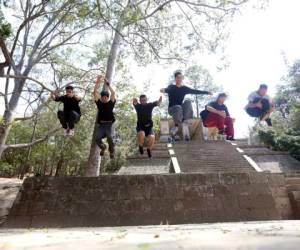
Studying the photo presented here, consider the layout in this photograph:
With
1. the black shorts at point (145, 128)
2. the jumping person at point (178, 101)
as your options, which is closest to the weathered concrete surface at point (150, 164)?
the jumping person at point (178, 101)

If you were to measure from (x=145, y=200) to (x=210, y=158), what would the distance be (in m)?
6.83

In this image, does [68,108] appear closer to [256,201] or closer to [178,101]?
[178,101]

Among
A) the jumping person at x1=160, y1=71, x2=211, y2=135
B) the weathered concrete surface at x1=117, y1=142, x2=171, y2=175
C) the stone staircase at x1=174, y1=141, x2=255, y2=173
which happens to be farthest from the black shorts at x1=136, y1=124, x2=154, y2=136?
the weathered concrete surface at x1=117, y1=142, x2=171, y2=175

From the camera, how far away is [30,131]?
2566 centimetres

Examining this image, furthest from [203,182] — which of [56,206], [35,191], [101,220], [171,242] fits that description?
[171,242]

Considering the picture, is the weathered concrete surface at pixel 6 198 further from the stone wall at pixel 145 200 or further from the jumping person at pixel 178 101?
the jumping person at pixel 178 101

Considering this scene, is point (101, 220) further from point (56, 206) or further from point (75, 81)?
point (75, 81)

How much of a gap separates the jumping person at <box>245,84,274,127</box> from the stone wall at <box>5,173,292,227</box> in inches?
86.1

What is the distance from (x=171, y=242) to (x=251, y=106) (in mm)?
6172

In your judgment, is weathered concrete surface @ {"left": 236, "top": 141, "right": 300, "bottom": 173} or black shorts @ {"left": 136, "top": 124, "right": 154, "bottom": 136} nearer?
black shorts @ {"left": 136, "top": 124, "right": 154, "bottom": 136}

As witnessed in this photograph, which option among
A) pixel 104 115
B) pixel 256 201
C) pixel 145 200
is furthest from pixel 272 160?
pixel 145 200

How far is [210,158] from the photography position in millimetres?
12125

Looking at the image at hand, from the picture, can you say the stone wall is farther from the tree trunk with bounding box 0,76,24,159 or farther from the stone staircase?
the tree trunk with bounding box 0,76,24,159

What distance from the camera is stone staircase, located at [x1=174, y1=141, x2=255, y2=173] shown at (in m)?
11.1
